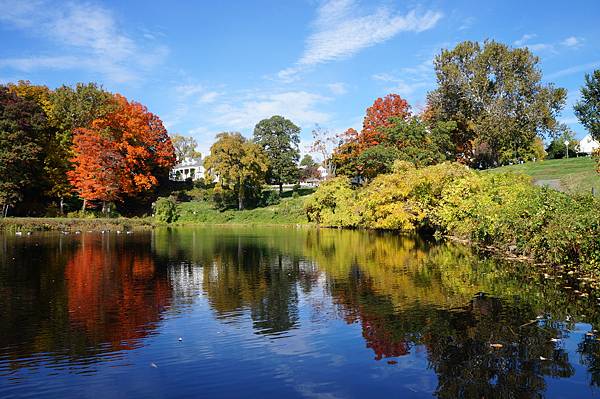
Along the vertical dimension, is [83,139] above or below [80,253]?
above

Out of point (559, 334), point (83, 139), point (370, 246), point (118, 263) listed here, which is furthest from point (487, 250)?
point (83, 139)

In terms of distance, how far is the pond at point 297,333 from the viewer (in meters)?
6.47

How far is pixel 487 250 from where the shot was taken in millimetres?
21281

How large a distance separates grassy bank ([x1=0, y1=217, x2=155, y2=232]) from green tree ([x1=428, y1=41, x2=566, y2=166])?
3126cm

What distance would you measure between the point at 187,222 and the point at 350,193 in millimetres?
17184

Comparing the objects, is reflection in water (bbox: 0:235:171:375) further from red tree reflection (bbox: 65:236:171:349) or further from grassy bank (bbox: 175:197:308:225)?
grassy bank (bbox: 175:197:308:225)

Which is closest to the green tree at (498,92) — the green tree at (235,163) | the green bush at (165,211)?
the green tree at (235,163)

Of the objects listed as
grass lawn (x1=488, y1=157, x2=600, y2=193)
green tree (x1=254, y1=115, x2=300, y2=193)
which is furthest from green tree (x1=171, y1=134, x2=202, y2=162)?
grass lawn (x1=488, y1=157, x2=600, y2=193)

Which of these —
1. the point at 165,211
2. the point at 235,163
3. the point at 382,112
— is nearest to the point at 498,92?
the point at 382,112

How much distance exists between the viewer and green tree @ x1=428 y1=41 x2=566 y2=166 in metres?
45.3

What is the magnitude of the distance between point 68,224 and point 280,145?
31112 millimetres

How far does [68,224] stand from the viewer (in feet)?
124

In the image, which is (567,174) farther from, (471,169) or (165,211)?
(165,211)

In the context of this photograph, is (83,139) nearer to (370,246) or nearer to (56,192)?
(56,192)
